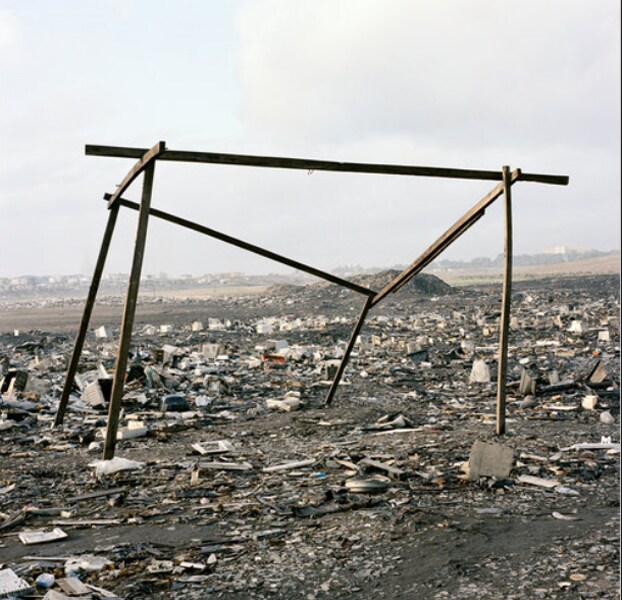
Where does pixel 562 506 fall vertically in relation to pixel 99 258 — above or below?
below

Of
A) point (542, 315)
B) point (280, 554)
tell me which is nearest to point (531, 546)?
point (280, 554)

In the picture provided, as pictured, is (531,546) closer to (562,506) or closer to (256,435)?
(562,506)

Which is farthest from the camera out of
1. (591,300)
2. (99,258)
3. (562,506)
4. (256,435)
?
(591,300)

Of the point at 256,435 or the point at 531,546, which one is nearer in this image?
the point at 531,546

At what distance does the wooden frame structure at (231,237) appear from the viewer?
4.62 m

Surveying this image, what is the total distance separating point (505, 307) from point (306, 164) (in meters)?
2.00

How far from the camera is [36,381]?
9.32 m

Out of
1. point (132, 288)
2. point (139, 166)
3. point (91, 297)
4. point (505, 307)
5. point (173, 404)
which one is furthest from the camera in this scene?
point (173, 404)

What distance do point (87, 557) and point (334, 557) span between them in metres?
1.35

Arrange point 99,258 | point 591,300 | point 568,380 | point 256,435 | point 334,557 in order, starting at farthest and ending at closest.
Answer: point 591,300 → point 568,380 → point 256,435 → point 99,258 → point 334,557

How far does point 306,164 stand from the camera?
508 centimetres

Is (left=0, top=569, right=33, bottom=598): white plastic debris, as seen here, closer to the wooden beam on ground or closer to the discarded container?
the wooden beam on ground

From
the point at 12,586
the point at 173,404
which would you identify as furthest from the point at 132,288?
the point at 173,404

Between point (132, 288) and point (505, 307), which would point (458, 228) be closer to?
point (505, 307)
